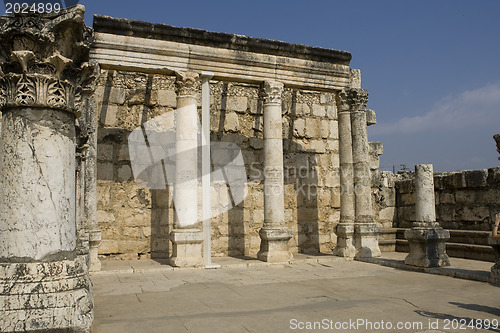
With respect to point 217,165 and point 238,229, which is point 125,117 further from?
point 238,229

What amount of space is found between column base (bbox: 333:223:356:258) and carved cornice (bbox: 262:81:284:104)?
11.9 ft

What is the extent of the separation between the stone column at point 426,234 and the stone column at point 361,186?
6.38ft

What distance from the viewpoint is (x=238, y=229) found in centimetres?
1209

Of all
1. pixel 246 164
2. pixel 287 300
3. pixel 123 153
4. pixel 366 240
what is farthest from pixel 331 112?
pixel 287 300

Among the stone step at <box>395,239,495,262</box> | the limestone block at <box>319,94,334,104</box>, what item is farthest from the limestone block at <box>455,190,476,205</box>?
the limestone block at <box>319,94,334,104</box>

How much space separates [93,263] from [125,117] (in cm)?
403

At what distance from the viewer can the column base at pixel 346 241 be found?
11.0 metres

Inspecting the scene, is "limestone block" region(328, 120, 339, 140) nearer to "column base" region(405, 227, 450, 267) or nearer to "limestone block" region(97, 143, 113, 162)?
"column base" region(405, 227, 450, 267)

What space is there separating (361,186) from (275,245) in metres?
2.89

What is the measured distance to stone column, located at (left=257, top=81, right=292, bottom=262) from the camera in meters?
10.2

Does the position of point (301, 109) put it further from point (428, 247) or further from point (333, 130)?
point (428, 247)

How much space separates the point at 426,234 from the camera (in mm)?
8750

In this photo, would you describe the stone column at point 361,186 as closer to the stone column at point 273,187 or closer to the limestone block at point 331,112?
the limestone block at point 331,112

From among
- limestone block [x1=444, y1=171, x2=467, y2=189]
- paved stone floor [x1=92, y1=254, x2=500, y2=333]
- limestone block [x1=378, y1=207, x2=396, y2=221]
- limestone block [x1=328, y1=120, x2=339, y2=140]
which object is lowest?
paved stone floor [x1=92, y1=254, x2=500, y2=333]
